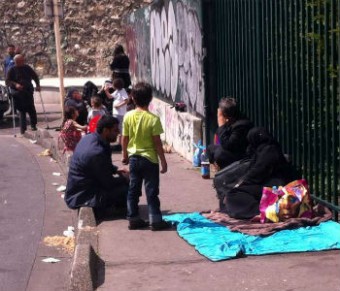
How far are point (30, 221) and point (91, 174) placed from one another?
1.15 meters

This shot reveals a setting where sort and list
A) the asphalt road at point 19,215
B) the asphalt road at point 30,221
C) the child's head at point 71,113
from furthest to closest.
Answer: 1. the child's head at point 71,113
2. the asphalt road at point 19,215
3. the asphalt road at point 30,221

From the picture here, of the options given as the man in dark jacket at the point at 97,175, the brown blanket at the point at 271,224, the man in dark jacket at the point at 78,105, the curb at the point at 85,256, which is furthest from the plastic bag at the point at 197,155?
the brown blanket at the point at 271,224

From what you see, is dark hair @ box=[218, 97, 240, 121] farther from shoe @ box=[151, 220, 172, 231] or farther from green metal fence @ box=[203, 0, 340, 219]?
shoe @ box=[151, 220, 172, 231]

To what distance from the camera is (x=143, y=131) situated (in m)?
8.05

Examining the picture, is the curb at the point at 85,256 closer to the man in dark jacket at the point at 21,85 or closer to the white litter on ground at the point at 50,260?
the white litter on ground at the point at 50,260

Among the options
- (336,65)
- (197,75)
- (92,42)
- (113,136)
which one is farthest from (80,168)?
(92,42)

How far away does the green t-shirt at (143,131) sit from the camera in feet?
26.4

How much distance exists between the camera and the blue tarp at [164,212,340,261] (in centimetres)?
692

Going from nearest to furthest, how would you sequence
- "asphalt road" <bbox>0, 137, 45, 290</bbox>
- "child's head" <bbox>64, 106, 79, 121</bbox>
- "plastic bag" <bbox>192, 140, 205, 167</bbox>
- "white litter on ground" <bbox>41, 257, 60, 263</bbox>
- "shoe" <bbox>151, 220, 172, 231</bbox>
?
"asphalt road" <bbox>0, 137, 45, 290</bbox>
"white litter on ground" <bbox>41, 257, 60, 263</bbox>
"shoe" <bbox>151, 220, 172, 231</bbox>
"plastic bag" <bbox>192, 140, 205, 167</bbox>
"child's head" <bbox>64, 106, 79, 121</bbox>

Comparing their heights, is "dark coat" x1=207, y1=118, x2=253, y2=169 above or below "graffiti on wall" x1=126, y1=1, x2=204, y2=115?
below

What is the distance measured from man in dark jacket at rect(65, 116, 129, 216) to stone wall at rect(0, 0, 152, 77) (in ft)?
82.3

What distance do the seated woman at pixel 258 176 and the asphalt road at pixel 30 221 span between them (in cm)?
177

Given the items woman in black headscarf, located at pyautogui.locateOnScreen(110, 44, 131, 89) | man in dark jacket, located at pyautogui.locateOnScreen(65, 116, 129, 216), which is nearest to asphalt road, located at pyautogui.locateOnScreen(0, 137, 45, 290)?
man in dark jacket, located at pyautogui.locateOnScreen(65, 116, 129, 216)

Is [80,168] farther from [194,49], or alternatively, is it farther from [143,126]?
[194,49]
